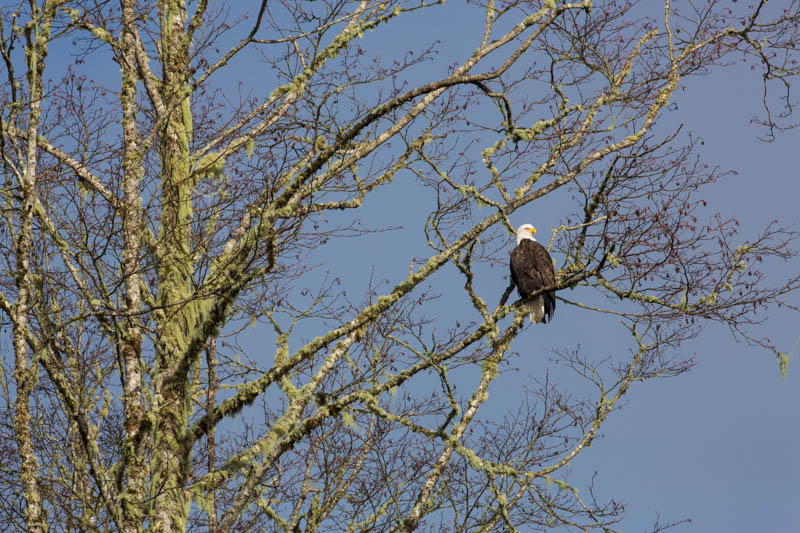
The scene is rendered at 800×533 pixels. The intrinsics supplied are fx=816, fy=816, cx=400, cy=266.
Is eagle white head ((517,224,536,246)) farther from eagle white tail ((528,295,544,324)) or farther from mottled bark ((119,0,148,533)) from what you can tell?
mottled bark ((119,0,148,533))

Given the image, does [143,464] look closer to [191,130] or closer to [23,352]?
[23,352]

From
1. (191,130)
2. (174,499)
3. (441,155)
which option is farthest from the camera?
(441,155)

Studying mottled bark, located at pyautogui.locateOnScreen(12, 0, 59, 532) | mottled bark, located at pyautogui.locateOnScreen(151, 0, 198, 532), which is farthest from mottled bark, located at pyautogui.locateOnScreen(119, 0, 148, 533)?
mottled bark, located at pyautogui.locateOnScreen(12, 0, 59, 532)

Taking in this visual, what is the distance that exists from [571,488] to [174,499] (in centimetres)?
377

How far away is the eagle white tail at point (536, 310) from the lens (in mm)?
8969

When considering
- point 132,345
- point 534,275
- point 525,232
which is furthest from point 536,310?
point 132,345

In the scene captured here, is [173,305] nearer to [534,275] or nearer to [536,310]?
Result: [534,275]

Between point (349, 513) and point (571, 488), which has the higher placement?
point (349, 513)

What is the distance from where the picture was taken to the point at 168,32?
791cm

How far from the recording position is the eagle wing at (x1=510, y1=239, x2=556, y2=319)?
8664 millimetres

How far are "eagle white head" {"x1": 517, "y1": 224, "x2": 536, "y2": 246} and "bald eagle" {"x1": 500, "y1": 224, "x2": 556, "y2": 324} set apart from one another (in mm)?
372

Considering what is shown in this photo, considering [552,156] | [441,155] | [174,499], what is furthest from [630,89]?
[174,499]

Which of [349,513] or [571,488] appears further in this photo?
[349,513]

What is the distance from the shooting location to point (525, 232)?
10133mm
